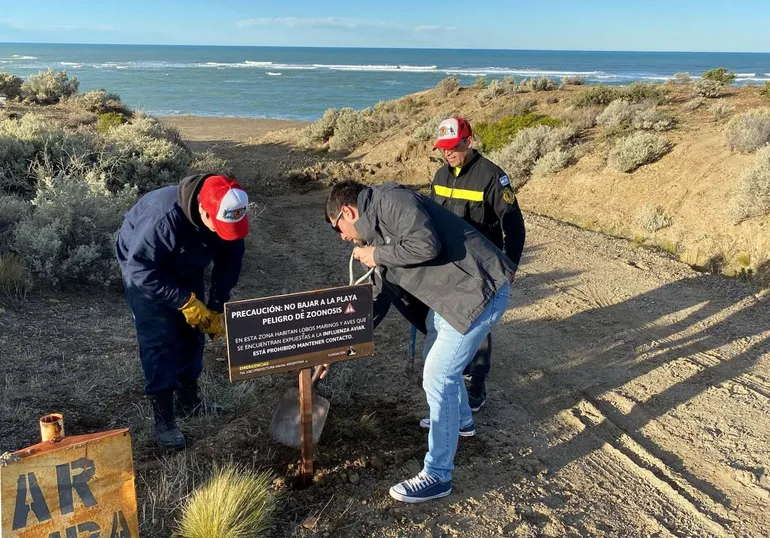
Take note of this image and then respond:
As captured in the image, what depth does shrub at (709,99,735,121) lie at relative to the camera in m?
13.7

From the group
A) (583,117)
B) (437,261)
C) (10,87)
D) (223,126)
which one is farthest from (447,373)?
(223,126)

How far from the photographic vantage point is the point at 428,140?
16.3m

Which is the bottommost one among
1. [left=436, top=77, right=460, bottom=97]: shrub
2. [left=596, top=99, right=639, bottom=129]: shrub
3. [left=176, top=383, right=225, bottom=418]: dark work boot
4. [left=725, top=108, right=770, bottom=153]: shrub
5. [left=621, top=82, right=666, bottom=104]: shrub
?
[left=176, top=383, right=225, bottom=418]: dark work boot

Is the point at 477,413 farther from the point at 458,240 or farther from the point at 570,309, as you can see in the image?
the point at 570,309

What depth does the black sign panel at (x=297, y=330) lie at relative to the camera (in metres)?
2.74

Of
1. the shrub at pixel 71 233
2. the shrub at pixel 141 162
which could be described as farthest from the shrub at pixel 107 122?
the shrub at pixel 71 233

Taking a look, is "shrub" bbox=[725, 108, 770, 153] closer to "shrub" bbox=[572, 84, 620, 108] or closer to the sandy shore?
"shrub" bbox=[572, 84, 620, 108]

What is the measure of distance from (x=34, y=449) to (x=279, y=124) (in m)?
30.2

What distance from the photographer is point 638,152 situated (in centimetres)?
1129

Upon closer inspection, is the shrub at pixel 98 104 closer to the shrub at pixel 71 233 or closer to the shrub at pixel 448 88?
the shrub at pixel 71 233

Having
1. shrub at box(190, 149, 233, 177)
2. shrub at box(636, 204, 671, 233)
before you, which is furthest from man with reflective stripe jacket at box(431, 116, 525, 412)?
shrub at box(190, 149, 233, 177)

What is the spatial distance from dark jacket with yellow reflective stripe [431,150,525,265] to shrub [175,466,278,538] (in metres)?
2.24

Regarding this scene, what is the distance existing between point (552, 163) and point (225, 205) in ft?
34.3

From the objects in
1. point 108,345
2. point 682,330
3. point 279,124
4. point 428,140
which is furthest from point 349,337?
point 279,124
